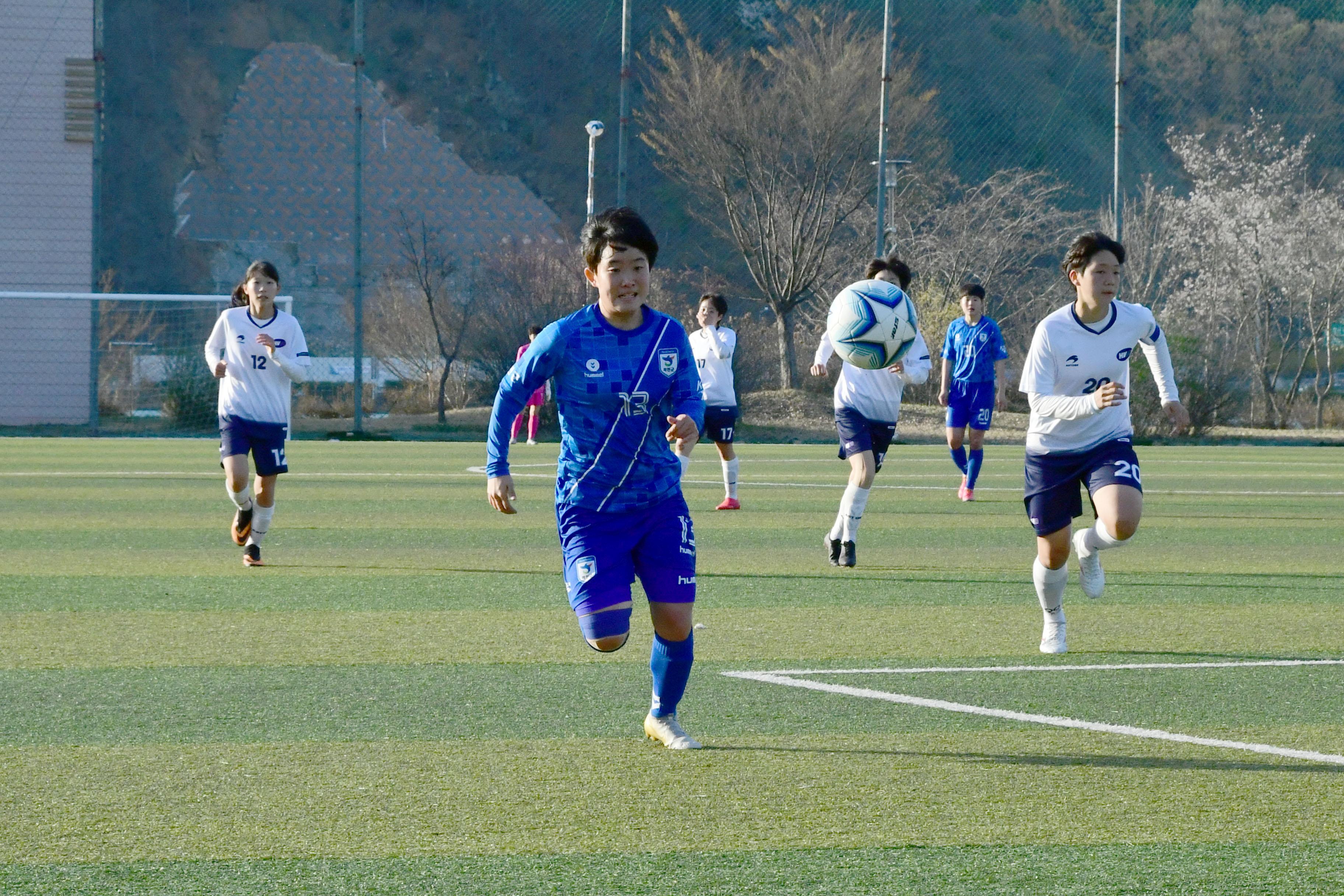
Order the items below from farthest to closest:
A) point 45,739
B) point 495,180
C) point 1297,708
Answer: point 495,180
point 1297,708
point 45,739

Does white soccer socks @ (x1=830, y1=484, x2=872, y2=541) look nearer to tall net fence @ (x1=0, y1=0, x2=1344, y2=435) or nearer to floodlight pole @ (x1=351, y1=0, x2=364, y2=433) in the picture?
floodlight pole @ (x1=351, y1=0, x2=364, y2=433)

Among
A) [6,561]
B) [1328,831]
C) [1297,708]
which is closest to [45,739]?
[1328,831]

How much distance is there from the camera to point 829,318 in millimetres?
10086

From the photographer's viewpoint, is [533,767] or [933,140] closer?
[533,767]

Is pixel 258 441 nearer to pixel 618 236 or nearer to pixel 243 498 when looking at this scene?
pixel 243 498

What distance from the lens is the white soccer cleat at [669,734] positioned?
17.0 ft

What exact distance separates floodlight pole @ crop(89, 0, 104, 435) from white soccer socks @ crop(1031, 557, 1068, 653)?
2322 centimetres

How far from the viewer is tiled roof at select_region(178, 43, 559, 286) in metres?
57.8

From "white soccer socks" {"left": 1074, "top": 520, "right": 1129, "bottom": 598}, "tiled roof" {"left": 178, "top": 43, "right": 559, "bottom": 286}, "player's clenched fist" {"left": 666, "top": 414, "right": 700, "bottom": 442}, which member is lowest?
"white soccer socks" {"left": 1074, "top": 520, "right": 1129, "bottom": 598}

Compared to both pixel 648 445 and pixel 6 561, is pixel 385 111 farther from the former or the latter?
pixel 648 445

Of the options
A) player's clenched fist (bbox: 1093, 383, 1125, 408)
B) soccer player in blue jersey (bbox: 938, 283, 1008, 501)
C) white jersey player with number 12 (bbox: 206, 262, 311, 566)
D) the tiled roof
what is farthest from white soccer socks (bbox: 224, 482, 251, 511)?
the tiled roof

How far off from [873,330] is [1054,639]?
10.4ft

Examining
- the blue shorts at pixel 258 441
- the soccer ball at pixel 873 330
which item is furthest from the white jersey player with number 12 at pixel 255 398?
the soccer ball at pixel 873 330

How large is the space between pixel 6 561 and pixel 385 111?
54.7 m
